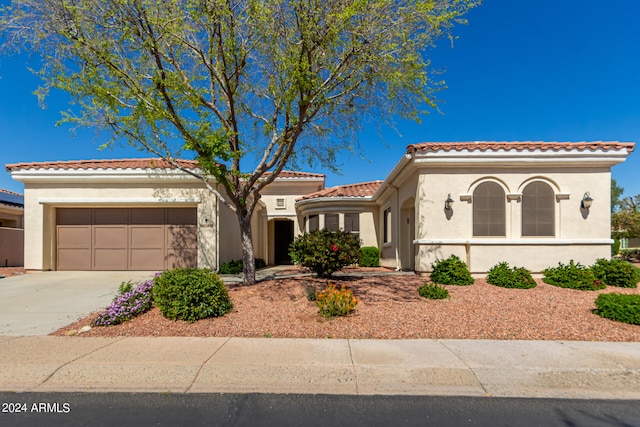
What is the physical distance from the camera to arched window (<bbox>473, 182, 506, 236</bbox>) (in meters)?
10.3

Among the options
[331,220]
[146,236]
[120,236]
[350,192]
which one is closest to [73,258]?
[120,236]

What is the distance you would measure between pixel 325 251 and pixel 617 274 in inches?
316

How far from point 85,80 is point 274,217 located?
42.2 ft

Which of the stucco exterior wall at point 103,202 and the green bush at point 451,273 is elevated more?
the stucco exterior wall at point 103,202

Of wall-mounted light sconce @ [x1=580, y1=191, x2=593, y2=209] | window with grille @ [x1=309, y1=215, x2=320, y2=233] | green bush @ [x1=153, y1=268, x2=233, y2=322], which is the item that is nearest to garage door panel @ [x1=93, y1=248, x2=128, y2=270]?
green bush @ [x1=153, y1=268, x2=233, y2=322]

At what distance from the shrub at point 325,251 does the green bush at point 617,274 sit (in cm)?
680

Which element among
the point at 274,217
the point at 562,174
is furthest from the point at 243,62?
the point at 274,217

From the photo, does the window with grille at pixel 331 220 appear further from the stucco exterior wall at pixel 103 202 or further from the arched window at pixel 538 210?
the arched window at pixel 538 210

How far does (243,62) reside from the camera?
7492 millimetres

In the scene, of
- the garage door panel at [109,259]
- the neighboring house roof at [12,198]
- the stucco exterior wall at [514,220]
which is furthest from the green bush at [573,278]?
the neighboring house roof at [12,198]

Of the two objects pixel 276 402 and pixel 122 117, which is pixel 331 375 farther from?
pixel 122 117

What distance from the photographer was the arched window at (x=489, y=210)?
10281 mm

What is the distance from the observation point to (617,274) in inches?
360

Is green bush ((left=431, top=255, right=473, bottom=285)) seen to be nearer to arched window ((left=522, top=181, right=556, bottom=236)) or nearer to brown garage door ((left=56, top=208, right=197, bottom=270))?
arched window ((left=522, top=181, right=556, bottom=236))
